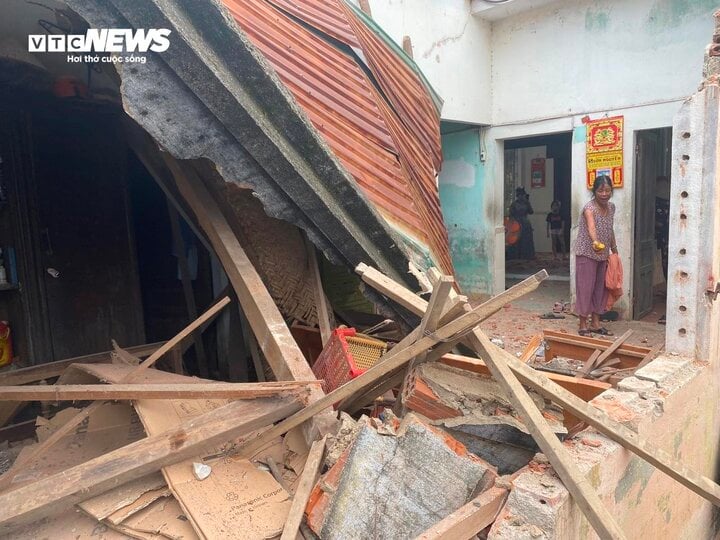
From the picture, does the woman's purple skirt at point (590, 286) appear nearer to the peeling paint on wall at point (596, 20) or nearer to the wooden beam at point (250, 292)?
the peeling paint on wall at point (596, 20)

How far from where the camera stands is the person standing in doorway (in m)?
12.4

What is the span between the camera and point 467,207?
29.3 feet

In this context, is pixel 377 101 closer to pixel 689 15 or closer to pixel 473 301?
pixel 689 15

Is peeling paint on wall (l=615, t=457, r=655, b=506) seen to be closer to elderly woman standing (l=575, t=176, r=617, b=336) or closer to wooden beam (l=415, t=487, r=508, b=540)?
wooden beam (l=415, t=487, r=508, b=540)

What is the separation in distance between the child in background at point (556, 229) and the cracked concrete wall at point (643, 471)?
9.36 m

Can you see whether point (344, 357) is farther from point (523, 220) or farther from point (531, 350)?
point (523, 220)

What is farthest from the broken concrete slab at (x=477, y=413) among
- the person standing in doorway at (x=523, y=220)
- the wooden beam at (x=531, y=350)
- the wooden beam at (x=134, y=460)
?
the person standing in doorway at (x=523, y=220)

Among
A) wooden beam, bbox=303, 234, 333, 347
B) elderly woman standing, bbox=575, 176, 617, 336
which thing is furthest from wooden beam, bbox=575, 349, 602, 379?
elderly woman standing, bbox=575, 176, 617, 336

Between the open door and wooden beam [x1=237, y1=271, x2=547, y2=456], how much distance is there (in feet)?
21.2

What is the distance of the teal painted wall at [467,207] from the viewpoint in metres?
8.72

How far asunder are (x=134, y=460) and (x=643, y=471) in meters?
2.27

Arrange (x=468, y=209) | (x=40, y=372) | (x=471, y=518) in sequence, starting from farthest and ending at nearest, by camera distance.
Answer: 1. (x=468, y=209)
2. (x=40, y=372)
3. (x=471, y=518)

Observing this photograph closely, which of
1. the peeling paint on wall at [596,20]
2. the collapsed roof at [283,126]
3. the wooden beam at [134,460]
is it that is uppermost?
the peeling paint on wall at [596,20]

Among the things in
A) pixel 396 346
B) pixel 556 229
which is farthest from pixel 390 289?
pixel 556 229
